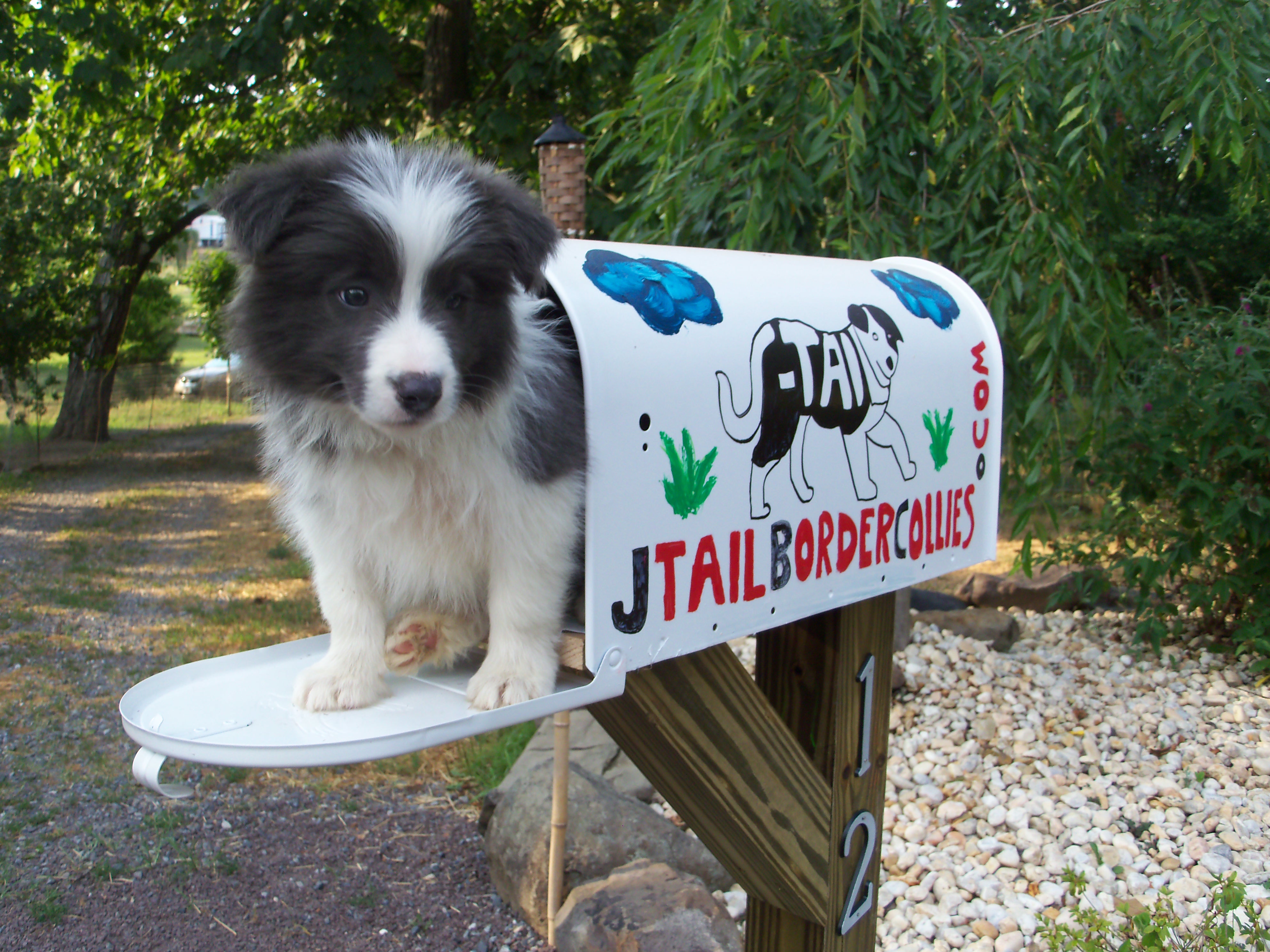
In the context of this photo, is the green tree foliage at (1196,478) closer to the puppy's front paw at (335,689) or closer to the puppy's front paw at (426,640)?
the puppy's front paw at (426,640)

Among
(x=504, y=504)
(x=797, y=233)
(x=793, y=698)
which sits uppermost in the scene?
(x=797, y=233)

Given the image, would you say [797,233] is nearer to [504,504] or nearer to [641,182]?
[641,182]

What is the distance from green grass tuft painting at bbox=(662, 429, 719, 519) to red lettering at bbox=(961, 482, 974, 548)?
785 mm

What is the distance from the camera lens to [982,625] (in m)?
5.09

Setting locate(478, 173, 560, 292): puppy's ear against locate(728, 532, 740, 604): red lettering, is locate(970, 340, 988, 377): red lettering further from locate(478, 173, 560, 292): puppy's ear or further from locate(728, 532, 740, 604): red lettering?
locate(478, 173, 560, 292): puppy's ear

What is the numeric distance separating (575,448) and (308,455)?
0.36 m

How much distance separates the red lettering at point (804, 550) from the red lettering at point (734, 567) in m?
0.13

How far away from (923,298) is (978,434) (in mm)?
297

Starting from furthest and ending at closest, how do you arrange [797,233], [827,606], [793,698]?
[797,233], [793,698], [827,606]

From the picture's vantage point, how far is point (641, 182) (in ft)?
12.1

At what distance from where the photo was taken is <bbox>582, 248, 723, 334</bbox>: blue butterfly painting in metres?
1.30

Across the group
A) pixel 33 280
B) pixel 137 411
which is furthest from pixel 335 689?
pixel 137 411

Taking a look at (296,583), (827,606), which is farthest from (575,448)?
(296,583)

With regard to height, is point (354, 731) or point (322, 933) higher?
point (354, 731)
